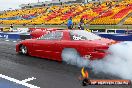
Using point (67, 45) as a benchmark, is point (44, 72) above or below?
below

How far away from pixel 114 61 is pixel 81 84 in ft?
5.75

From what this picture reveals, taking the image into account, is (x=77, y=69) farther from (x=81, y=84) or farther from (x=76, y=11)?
(x=76, y=11)

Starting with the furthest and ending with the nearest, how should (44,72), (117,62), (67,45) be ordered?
(67,45) < (44,72) < (117,62)

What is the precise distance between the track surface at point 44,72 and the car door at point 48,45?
0.84 feet

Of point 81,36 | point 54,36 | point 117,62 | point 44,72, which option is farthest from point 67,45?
point 117,62

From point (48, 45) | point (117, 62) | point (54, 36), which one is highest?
point (54, 36)

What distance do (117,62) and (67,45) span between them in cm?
244

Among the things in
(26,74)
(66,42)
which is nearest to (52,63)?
(66,42)

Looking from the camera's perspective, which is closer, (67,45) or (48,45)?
(67,45)

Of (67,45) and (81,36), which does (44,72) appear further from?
(81,36)

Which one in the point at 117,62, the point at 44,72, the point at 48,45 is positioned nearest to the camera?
the point at 117,62

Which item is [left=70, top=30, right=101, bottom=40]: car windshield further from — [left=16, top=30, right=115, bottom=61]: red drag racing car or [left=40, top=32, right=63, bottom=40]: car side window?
[left=40, top=32, right=63, bottom=40]: car side window

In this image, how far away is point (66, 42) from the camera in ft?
34.0

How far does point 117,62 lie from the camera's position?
8.35 m
